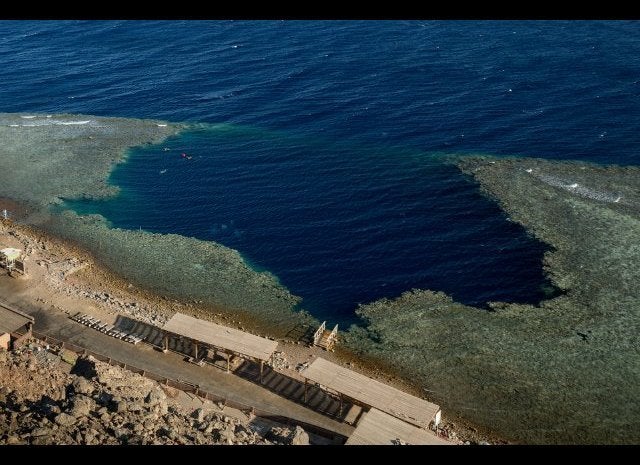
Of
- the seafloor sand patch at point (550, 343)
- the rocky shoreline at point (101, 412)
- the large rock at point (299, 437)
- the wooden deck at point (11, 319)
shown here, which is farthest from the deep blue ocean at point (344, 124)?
the wooden deck at point (11, 319)

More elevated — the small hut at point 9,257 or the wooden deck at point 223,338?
the small hut at point 9,257

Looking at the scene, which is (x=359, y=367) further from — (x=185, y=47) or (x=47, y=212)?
(x=185, y=47)

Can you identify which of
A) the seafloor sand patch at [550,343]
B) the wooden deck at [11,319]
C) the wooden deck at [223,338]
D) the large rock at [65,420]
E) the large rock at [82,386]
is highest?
the large rock at [65,420]

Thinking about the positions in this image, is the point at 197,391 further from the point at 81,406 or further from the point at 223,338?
the point at 81,406

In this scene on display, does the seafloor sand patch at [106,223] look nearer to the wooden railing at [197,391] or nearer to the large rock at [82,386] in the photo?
the wooden railing at [197,391]

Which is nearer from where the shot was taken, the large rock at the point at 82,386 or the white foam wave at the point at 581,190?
the large rock at the point at 82,386

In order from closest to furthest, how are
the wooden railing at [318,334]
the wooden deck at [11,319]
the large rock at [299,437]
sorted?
Result: 1. the large rock at [299,437]
2. the wooden deck at [11,319]
3. the wooden railing at [318,334]

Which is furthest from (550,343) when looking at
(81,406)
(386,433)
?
(81,406)

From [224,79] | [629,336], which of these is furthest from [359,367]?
[224,79]
